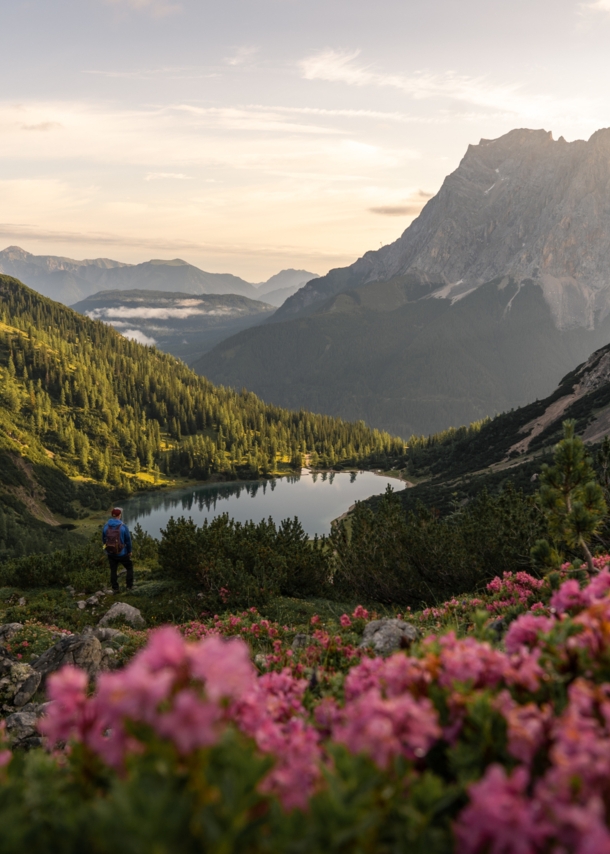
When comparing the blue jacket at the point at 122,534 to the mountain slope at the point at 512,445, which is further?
the mountain slope at the point at 512,445

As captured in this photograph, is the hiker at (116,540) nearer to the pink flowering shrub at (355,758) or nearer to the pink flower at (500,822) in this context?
the pink flowering shrub at (355,758)

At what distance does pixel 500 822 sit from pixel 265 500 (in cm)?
16087

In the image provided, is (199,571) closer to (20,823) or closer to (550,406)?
(20,823)

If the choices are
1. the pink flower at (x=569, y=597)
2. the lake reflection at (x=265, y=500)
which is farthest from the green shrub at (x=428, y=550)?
the lake reflection at (x=265, y=500)

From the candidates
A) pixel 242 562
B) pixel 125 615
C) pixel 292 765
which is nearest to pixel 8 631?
pixel 125 615

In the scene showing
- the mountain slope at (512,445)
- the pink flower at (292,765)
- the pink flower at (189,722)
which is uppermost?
the pink flower at (189,722)

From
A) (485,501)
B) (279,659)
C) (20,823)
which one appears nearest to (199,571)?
(485,501)

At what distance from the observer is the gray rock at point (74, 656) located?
12727 millimetres

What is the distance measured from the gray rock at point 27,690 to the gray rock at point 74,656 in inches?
11.3

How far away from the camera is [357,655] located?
773 cm

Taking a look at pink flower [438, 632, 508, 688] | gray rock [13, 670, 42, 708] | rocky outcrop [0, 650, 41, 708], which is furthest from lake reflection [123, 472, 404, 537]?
pink flower [438, 632, 508, 688]

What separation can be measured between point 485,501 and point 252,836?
2227 cm

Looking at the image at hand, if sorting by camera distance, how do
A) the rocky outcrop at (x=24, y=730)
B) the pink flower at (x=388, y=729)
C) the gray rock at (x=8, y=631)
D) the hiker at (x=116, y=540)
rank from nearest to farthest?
the pink flower at (x=388, y=729) < the rocky outcrop at (x=24, y=730) < the gray rock at (x=8, y=631) < the hiker at (x=116, y=540)

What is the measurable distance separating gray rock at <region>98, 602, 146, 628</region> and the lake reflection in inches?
3944
